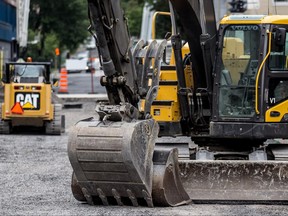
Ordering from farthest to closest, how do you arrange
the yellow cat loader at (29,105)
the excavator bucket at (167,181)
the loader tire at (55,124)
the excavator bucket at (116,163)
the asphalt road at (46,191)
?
the loader tire at (55,124) < the yellow cat loader at (29,105) < the excavator bucket at (167,181) < the asphalt road at (46,191) < the excavator bucket at (116,163)

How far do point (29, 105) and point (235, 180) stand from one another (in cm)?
1102

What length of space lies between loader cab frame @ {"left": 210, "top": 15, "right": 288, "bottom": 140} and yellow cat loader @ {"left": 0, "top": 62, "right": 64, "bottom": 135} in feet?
32.5

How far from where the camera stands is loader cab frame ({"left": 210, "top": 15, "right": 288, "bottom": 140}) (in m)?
13.0

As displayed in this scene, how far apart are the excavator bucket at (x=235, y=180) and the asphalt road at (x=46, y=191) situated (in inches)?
11.9

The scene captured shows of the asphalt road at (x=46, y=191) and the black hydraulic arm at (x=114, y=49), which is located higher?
the black hydraulic arm at (x=114, y=49)

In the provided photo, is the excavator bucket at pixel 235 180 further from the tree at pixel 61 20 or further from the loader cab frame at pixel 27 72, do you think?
the tree at pixel 61 20

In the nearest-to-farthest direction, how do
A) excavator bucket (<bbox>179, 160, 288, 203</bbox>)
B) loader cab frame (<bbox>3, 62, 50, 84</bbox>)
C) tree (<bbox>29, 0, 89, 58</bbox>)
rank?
excavator bucket (<bbox>179, 160, 288, 203</bbox>)
loader cab frame (<bbox>3, 62, 50, 84</bbox>)
tree (<bbox>29, 0, 89, 58</bbox>)

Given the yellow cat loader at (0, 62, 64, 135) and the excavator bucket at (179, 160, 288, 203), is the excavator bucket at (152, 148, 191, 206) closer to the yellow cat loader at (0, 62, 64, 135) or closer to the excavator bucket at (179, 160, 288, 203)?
the excavator bucket at (179, 160, 288, 203)

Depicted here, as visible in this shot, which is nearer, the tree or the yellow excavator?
the yellow excavator

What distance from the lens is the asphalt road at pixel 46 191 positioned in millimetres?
11297

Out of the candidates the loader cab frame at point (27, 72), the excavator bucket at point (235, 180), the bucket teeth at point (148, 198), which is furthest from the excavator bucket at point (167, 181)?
the loader cab frame at point (27, 72)

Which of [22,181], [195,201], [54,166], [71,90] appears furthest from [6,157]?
[71,90]

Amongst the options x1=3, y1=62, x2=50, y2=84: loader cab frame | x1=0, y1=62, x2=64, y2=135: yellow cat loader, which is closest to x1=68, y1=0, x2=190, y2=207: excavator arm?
x1=0, y1=62, x2=64, y2=135: yellow cat loader

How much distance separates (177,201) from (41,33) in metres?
53.7
